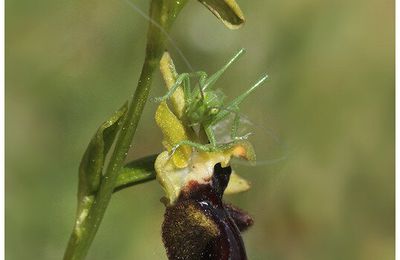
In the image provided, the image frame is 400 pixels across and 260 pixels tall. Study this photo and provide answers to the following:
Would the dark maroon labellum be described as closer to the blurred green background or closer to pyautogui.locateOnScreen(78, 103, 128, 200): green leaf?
pyautogui.locateOnScreen(78, 103, 128, 200): green leaf

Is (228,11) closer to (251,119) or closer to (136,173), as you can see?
(136,173)

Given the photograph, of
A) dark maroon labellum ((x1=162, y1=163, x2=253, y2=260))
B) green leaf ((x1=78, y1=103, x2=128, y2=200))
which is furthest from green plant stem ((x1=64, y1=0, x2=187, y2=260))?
dark maroon labellum ((x1=162, y1=163, x2=253, y2=260))

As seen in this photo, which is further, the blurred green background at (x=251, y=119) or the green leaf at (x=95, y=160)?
the blurred green background at (x=251, y=119)

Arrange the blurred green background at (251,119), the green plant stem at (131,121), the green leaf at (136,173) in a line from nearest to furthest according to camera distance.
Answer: the green plant stem at (131,121)
the green leaf at (136,173)
the blurred green background at (251,119)

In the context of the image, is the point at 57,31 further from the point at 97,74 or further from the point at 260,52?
the point at 260,52

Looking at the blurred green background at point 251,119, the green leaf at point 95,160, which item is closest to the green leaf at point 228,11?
the green leaf at point 95,160

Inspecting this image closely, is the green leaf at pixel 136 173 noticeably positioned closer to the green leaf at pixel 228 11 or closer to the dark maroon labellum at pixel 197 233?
the dark maroon labellum at pixel 197 233
